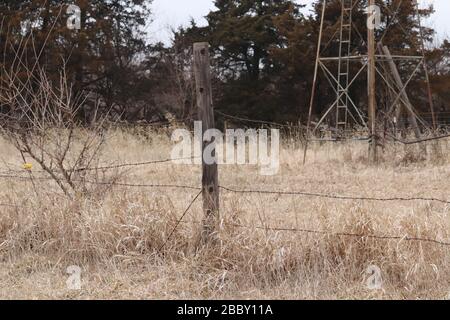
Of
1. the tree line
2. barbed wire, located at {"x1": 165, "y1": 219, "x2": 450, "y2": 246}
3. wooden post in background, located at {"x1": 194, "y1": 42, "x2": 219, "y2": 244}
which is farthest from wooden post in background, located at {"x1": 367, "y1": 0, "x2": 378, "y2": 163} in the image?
the tree line

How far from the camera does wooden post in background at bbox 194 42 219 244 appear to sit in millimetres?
4309

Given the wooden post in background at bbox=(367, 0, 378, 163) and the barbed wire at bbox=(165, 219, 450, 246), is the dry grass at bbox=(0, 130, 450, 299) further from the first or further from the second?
the wooden post in background at bbox=(367, 0, 378, 163)

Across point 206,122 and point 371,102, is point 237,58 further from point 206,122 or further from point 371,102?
point 206,122

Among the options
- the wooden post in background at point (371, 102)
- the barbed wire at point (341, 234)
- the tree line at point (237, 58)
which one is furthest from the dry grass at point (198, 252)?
the tree line at point (237, 58)

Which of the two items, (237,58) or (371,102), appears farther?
(237,58)

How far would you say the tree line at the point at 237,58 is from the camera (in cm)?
2022

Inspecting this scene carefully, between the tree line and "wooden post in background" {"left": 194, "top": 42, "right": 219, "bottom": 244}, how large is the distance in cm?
1509

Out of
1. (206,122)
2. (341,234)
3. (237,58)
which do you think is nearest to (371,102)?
(341,234)

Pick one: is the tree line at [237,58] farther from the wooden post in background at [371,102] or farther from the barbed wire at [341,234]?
the barbed wire at [341,234]

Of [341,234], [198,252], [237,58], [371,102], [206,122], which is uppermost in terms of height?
[237,58]

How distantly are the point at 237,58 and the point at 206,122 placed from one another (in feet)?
60.5

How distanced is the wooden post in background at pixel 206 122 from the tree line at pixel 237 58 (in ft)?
49.5

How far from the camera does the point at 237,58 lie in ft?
73.2

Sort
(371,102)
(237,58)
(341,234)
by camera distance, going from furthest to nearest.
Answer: (237,58), (371,102), (341,234)
